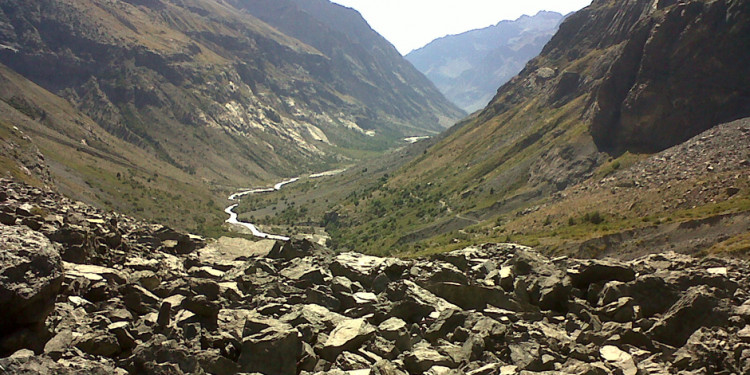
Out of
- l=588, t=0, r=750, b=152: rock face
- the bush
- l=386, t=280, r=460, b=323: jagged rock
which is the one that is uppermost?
l=588, t=0, r=750, b=152: rock face

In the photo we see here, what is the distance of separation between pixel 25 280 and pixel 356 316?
39.6 ft

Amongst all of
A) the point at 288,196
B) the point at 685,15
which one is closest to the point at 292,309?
the point at 685,15

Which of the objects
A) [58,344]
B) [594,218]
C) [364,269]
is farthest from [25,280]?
[594,218]

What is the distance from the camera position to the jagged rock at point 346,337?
653 inches

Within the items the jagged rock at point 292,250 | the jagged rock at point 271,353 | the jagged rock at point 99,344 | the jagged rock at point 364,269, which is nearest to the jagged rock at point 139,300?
the jagged rock at point 99,344

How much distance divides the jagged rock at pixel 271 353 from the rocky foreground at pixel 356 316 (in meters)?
0.04

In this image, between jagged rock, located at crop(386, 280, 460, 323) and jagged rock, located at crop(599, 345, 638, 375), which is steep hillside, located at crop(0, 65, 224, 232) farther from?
jagged rock, located at crop(599, 345, 638, 375)

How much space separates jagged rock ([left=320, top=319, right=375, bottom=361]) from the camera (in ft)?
54.4

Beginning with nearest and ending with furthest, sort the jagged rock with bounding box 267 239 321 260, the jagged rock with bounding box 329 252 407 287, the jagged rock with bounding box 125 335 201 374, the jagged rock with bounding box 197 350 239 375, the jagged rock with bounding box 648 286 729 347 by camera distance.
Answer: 1. the jagged rock with bounding box 125 335 201 374
2. the jagged rock with bounding box 197 350 239 375
3. the jagged rock with bounding box 648 286 729 347
4. the jagged rock with bounding box 329 252 407 287
5. the jagged rock with bounding box 267 239 321 260

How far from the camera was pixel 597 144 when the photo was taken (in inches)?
3693

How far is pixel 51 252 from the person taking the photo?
543 inches

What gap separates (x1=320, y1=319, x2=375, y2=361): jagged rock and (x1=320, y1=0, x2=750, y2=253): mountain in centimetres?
4491

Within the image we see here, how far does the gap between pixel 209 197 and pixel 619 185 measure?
149 metres

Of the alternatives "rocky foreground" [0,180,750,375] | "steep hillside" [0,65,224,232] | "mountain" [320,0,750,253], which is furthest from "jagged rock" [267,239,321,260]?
"steep hillside" [0,65,224,232]
